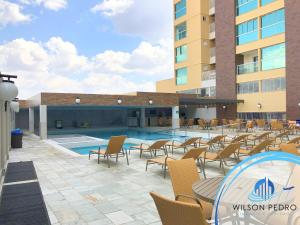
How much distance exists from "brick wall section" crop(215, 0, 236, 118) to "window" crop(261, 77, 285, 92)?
347 centimetres

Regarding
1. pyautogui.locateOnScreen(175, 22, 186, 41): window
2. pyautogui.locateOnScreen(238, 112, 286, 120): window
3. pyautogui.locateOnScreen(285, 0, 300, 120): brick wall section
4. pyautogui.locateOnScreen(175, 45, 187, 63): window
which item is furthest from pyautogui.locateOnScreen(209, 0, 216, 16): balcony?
pyautogui.locateOnScreen(238, 112, 286, 120): window

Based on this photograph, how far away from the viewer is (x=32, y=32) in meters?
21.2

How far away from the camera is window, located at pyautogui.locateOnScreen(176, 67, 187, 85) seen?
34562mm

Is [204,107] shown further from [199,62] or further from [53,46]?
[53,46]

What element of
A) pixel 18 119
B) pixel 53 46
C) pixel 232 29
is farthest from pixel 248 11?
pixel 18 119

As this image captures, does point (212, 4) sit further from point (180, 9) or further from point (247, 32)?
point (247, 32)

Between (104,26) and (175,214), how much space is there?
96.5 feet

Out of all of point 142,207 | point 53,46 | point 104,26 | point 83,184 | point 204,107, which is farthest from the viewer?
point 204,107

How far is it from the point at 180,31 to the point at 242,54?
9.55 metres

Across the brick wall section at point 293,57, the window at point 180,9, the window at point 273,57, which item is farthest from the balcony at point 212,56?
the brick wall section at point 293,57

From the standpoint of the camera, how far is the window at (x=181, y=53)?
114 ft

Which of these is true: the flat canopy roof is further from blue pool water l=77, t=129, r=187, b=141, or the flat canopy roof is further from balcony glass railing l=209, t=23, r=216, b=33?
balcony glass railing l=209, t=23, r=216, b=33

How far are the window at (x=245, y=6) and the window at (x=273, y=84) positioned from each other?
7.23m

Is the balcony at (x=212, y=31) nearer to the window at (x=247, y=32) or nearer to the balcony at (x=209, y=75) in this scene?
the window at (x=247, y=32)
